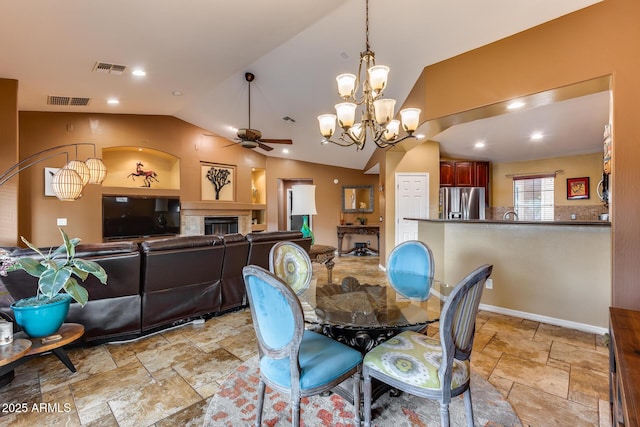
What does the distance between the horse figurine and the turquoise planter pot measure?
16.7 feet

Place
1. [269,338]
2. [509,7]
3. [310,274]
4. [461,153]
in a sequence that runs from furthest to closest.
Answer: [461,153]
[310,274]
[509,7]
[269,338]

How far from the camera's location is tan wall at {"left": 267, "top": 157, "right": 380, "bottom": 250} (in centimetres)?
846

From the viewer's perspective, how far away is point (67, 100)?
4.36 metres

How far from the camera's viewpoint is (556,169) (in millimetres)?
6055

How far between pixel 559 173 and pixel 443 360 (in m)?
6.73

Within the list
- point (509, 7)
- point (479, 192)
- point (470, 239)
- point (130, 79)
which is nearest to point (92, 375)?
point (130, 79)

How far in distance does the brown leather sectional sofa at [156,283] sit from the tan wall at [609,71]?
3050mm

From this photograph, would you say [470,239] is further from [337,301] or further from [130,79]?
[130,79]

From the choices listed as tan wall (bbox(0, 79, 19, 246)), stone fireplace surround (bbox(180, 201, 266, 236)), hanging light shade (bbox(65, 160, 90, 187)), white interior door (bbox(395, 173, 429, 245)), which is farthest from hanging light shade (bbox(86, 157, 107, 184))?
white interior door (bbox(395, 173, 429, 245))

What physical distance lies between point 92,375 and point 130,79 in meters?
3.55

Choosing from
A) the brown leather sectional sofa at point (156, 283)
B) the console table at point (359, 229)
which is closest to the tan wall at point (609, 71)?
the brown leather sectional sofa at point (156, 283)

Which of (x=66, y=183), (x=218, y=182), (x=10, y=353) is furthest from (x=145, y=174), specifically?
(x=10, y=353)

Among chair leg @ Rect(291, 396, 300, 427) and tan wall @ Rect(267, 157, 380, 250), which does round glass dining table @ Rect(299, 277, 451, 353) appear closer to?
chair leg @ Rect(291, 396, 300, 427)

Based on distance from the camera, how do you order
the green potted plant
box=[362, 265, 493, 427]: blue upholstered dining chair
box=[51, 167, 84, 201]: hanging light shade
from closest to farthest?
box=[362, 265, 493, 427]: blue upholstered dining chair → the green potted plant → box=[51, 167, 84, 201]: hanging light shade
